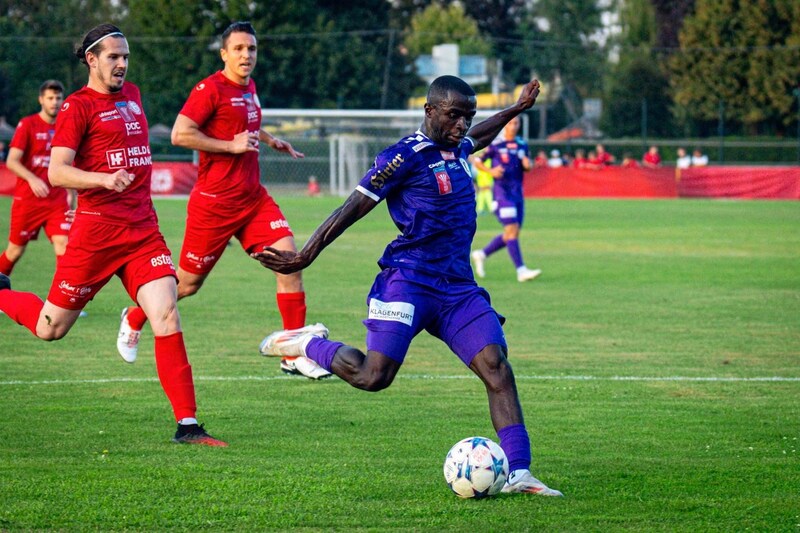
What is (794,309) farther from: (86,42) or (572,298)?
(86,42)

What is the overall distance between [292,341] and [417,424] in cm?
126

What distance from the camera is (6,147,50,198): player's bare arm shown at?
10570 millimetres

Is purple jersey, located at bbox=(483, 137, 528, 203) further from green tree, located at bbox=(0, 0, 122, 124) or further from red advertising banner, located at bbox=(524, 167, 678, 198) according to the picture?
green tree, located at bbox=(0, 0, 122, 124)

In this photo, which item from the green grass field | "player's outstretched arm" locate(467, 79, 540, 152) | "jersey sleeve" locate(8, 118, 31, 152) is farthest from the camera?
"jersey sleeve" locate(8, 118, 31, 152)

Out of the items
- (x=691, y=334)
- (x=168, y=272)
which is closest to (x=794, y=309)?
(x=691, y=334)

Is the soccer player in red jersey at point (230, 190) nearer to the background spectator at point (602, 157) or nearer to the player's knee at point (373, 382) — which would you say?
the player's knee at point (373, 382)

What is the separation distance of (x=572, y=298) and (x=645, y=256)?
6.38 m

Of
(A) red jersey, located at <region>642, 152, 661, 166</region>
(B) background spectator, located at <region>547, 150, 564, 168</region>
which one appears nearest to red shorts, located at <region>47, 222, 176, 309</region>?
(A) red jersey, located at <region>642, 152, 661, 166</region>

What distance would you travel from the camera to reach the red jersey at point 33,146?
1362cm

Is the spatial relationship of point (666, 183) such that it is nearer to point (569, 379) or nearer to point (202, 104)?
point (569, 379)

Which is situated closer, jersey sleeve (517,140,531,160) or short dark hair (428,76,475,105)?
short dark hair (428,76,475,105)

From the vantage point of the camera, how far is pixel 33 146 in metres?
13.8

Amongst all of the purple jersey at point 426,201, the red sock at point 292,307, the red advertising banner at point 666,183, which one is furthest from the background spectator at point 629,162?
the purple jersey at point 426,201

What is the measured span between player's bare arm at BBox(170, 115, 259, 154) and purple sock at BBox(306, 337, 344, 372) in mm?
2701
